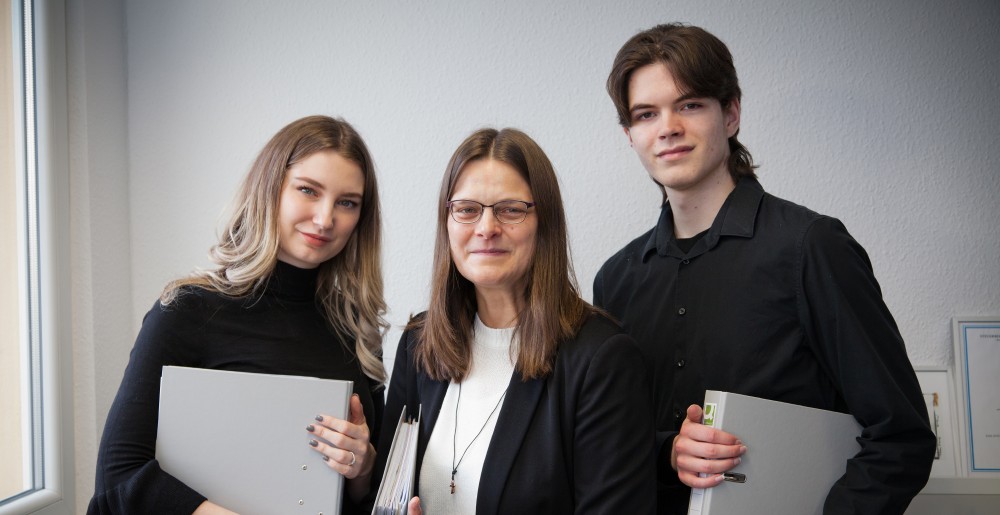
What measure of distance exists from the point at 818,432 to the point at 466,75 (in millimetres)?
1754

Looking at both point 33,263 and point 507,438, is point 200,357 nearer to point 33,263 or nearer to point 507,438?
point 507,438

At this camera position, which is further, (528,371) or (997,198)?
(997,198)

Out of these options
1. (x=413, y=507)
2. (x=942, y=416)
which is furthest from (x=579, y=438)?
(x=942, y=416)

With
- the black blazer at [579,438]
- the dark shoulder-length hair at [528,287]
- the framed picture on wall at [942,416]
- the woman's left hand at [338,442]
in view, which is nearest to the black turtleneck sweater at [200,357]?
the woman's left hand at [338,442]

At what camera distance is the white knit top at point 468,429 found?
1.51m

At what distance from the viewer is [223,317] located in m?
1.73

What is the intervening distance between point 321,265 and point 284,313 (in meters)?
0.19

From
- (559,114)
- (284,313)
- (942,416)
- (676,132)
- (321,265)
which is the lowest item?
(942,416)

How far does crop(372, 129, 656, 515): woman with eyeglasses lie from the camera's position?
1419 mm

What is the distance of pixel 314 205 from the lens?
1765mm

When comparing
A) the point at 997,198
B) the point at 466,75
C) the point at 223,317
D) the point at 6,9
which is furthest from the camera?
the point at 466,75

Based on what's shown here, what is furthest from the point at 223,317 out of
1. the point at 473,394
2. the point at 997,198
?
the point at 997,198

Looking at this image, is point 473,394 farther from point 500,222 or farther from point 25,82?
point 25,82

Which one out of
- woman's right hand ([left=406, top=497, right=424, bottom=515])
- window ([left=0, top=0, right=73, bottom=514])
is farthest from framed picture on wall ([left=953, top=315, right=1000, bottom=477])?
window ([left=0, top=0, right=73, bottom=514])
